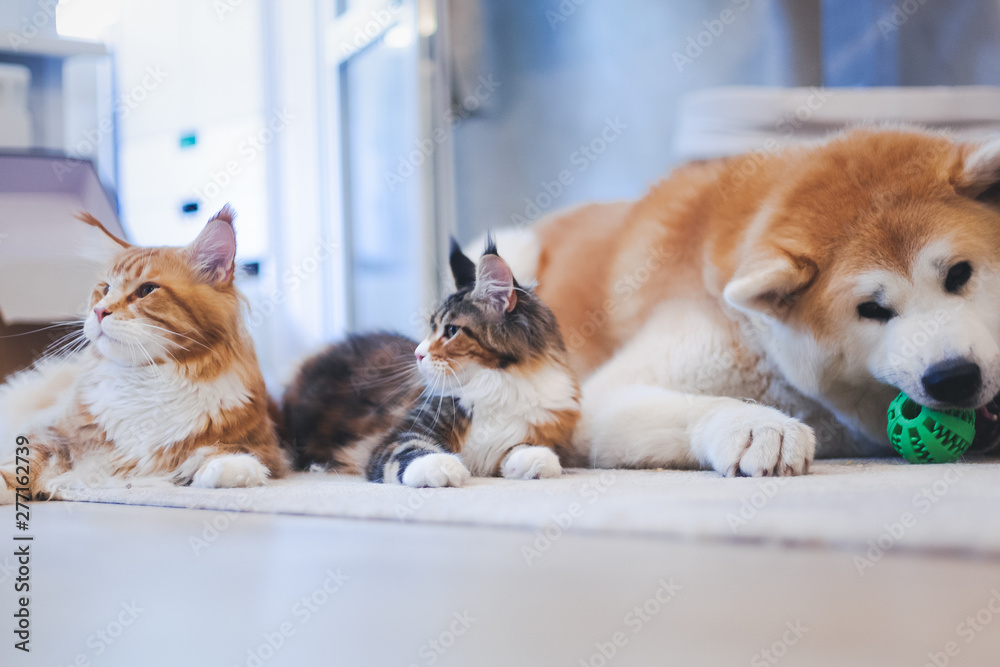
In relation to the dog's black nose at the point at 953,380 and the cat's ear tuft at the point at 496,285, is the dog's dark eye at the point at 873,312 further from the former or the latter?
the cat's ear tuft at the point at 496,285

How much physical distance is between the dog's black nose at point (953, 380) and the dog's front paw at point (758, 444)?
7.3 inches

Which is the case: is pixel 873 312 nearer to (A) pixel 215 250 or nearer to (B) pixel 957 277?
(B) pixel 957 277

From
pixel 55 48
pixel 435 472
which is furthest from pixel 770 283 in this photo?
pixel 55 48

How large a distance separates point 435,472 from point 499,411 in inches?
7.8

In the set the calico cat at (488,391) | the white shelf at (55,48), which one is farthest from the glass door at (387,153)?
the calico cat at (488,391)

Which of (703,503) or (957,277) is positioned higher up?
(957,277)

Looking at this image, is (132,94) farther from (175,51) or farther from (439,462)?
(439,462)

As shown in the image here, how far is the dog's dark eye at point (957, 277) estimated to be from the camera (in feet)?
3.46

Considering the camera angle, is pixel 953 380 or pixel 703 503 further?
pixel 953 380

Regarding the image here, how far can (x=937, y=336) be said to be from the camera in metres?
1.00

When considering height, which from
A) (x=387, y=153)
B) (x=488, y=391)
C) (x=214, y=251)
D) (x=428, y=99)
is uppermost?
(x=428, y=99)

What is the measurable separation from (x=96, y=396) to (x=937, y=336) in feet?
4.10

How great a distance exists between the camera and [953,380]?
984 millimetres

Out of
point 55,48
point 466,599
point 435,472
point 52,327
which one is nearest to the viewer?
point 466,599
